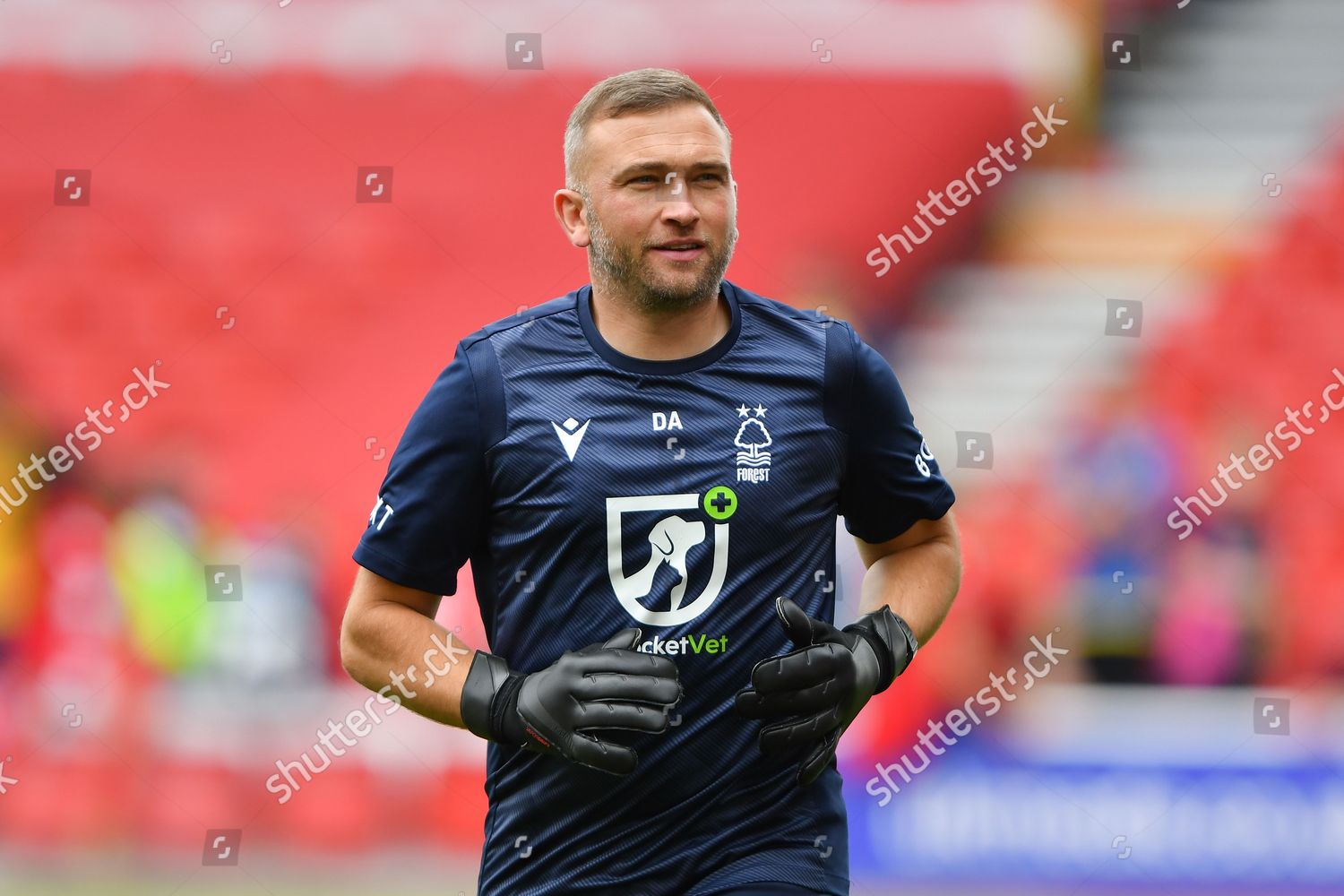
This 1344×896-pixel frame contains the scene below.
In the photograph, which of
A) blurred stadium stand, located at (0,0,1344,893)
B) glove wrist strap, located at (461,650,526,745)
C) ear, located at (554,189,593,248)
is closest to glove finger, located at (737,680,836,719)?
glove wrist strap, located at (461,650,526,745)

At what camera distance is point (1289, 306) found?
23.1 feet

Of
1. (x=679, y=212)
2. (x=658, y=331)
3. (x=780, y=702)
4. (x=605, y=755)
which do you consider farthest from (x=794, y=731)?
(x=679, y=212)

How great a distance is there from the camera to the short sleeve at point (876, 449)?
2.38 metres

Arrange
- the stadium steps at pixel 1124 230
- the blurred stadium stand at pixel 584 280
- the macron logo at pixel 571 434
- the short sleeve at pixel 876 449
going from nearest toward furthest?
the macron logo at pixel 571 434 → the short sleeve at pixel 876 449 → the blurred stadium stand at pixel 584 280 → the stadium steps at pixel 1124 230

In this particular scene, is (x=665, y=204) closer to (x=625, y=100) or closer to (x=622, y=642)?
(x=625, y=100)

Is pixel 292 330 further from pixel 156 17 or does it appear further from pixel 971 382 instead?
pixel 971 382

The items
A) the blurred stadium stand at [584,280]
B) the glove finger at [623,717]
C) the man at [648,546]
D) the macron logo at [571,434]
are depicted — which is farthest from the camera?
the blurred stadium stand at [584,280]

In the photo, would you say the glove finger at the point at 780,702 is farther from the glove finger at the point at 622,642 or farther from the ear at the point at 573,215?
the ear at the point at 573,215

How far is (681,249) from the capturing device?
7.45 feet

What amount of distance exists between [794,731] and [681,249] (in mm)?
751

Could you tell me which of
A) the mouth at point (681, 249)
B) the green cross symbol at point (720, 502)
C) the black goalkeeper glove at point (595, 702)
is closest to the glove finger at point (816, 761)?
the black goalkeeper glove at point (595, 702)

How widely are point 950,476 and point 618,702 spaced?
4.82 meters

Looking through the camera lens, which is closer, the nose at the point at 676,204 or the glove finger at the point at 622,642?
the glove finger at the point at 622,642

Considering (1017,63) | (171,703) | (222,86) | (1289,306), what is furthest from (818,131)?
(171,703)
